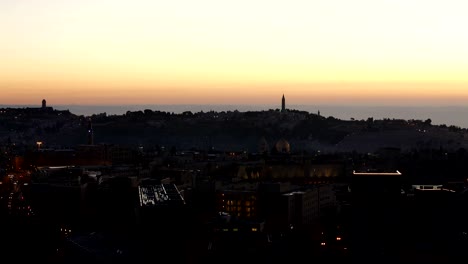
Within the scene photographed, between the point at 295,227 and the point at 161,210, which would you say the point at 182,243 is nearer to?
the point at 161,210

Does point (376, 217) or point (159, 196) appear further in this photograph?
point (159, 196)

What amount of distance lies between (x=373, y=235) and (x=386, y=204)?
5.65m

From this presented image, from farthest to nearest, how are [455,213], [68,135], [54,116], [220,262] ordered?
1. [54,116]
2. [68,135]
3. [455,213]
4. [220,262]

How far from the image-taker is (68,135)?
151 m

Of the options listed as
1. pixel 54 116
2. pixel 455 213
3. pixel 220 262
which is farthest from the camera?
pixel 54 116

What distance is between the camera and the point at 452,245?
3725cm

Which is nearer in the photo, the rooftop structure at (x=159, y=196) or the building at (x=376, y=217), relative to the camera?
the building at (x=376, y=217)

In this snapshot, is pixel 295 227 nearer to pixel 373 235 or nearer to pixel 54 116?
pixel 373 235

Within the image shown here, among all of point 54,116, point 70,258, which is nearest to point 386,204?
point 70,258

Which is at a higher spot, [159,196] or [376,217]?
[159,196]

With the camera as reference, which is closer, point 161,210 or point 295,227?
point 161,210

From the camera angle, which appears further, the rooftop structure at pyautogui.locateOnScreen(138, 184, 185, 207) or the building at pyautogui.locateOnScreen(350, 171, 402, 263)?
the rooftop structure at pyautogui.locateOnScreen(138, 184, 185, 207)

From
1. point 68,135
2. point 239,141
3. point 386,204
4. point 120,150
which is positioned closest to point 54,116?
point 68,135

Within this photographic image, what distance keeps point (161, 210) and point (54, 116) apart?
A: 145 m
